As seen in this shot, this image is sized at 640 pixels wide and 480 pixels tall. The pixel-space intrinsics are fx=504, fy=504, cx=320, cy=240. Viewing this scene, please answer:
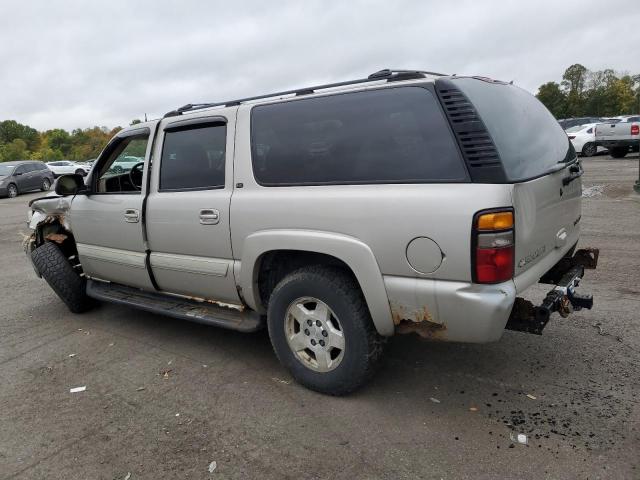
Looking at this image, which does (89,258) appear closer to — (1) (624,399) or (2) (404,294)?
(2) (404,294)

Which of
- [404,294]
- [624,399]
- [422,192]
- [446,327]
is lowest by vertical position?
[624,399]

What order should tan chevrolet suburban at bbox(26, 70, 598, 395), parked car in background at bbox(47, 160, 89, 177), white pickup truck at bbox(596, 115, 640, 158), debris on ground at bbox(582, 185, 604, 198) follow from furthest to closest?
parked car in background at bbox(47, 160, 89, 177), white pickup truck at bbox(596, 115, 640, 158), debris on ground at bbox(582, 185, 604, 198), tan chevrolet suburban at bbox(26, 70, 598, 395)

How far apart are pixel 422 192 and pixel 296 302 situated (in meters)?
1.12

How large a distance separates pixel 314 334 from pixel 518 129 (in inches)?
69.7

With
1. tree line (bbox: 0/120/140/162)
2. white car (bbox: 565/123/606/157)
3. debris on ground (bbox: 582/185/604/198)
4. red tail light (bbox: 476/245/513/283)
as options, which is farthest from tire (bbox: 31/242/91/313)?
tree line (bbox: 0/120/140/162)

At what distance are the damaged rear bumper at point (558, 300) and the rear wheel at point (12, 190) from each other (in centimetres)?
2215

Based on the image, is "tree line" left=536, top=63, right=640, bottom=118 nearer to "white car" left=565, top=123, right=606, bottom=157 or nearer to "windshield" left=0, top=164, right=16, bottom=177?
"white car" left=565, top=123, right=606, bottom=157

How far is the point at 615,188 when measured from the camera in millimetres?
11750

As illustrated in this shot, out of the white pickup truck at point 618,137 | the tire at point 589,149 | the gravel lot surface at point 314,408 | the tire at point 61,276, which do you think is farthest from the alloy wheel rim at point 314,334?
the tire at point 589,149

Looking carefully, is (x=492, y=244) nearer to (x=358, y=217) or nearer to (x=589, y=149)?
(x=358, y=217)

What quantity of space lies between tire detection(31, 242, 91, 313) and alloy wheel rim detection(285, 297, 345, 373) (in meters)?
2.85

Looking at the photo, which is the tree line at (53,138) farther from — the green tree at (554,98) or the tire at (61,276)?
the tire at (61,276)

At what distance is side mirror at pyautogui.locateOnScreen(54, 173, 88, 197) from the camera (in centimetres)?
469

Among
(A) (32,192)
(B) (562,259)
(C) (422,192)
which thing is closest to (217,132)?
(C) (422,192)
